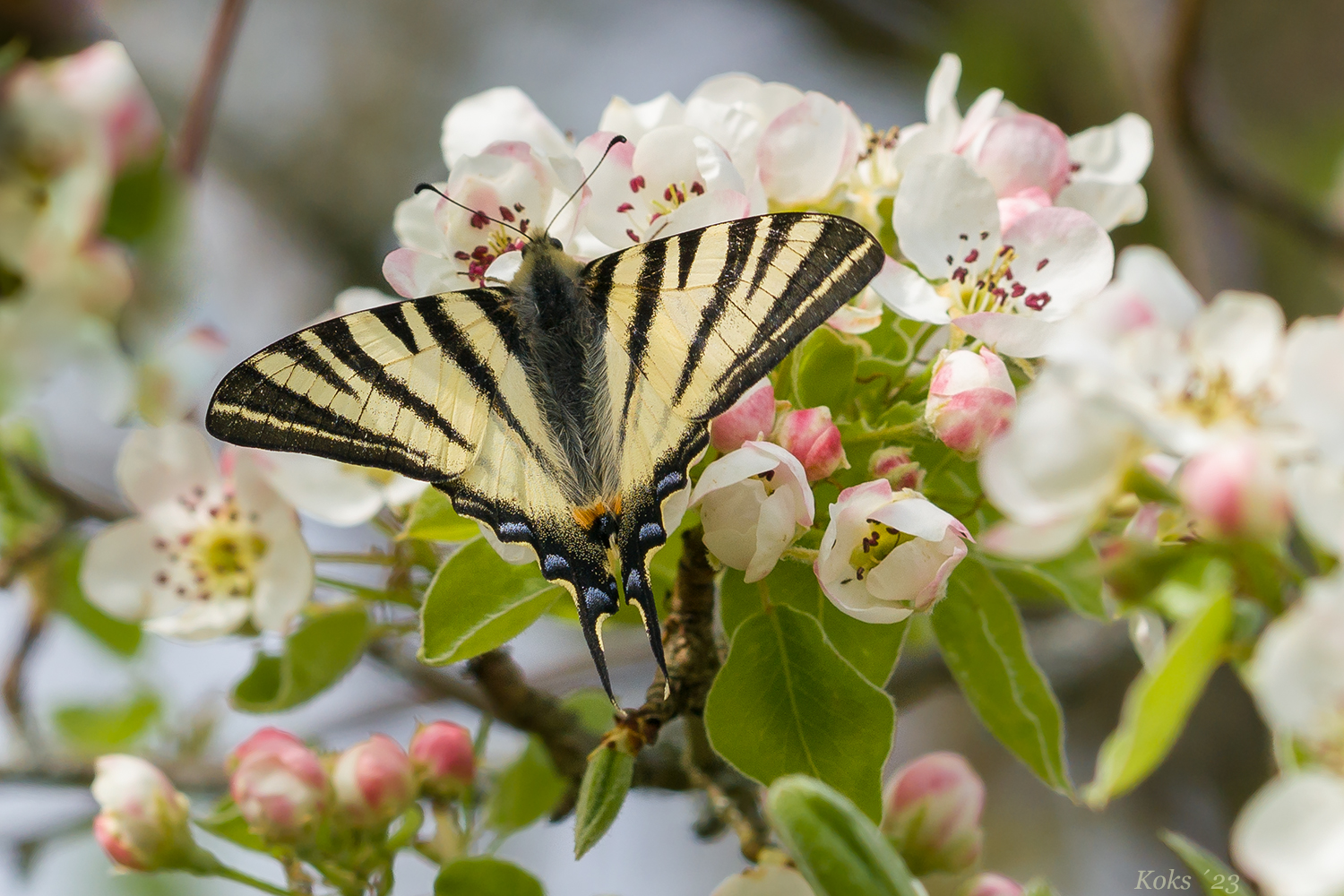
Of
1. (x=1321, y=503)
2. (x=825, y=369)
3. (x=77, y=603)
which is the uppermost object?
(x=1321, y=503)

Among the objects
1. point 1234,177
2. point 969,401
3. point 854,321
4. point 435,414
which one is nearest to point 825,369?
point 854,321

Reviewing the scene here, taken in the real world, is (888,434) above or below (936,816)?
above

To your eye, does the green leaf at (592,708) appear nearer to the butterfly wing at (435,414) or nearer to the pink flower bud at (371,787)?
the pink flower bud at (371,787)

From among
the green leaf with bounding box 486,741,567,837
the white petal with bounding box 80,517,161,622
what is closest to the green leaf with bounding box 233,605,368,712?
the white petal with bounding box 80,517,161,622

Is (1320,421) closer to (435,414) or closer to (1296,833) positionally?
(1296,833)

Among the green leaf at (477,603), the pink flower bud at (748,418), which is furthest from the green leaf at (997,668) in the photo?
the green leaf at (477,603)

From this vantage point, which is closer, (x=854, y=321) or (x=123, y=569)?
(x=854, y=321)
